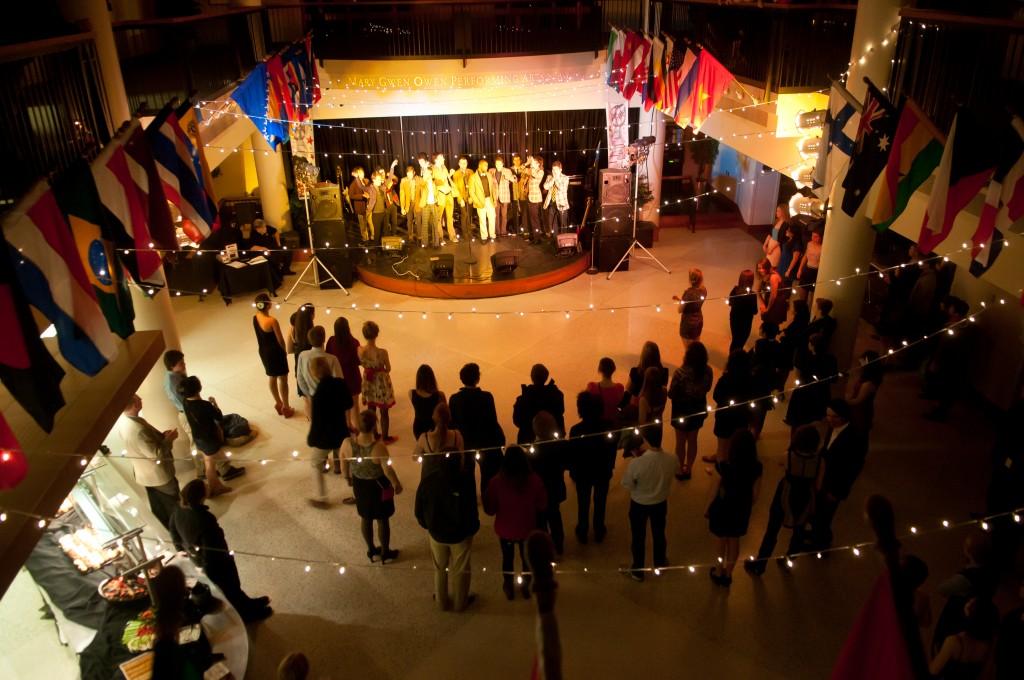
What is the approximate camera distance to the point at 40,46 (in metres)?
5.03

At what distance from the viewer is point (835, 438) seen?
542 centimetres

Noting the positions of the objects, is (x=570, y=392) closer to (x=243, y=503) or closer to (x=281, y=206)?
(x=243, y=503)

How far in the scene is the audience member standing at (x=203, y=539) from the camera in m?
4.93

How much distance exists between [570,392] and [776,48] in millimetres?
4654

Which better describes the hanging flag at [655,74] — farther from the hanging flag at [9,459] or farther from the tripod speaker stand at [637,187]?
the hanging flag at [9,459]

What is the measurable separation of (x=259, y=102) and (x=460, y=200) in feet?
15.1

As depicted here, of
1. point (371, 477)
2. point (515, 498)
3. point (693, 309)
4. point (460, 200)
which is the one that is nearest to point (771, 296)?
point (693, 309)

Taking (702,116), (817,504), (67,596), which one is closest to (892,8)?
(702,116)

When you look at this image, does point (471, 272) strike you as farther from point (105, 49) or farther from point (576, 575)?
point (576, 575)

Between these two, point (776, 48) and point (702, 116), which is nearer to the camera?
point (776, 48)

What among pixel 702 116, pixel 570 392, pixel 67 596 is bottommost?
pixel 570 392

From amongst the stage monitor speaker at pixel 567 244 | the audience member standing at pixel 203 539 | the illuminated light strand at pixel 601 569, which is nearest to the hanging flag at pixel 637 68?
the stage monitor speaker at pixel 567 244

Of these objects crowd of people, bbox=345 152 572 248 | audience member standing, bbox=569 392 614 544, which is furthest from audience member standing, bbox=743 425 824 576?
crowd of people, bbox=345 152 572 248

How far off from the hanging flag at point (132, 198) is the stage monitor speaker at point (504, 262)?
6794 millimetres
